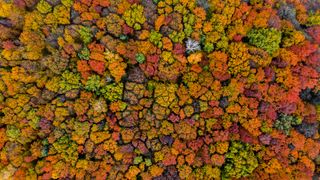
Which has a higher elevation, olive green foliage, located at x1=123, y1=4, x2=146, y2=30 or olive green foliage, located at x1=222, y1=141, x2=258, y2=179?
olive green foliage, located at x1=123, y1=4, x2=146, y2=30

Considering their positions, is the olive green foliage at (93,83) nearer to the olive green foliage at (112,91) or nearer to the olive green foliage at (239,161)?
the olive green foliage at (112,91)

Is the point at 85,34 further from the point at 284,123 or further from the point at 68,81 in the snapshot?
the point at 284,123

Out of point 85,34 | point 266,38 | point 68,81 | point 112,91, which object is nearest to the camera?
point 85,34

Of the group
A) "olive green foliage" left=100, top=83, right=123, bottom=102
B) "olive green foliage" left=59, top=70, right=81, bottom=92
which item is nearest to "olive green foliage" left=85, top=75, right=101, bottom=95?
"olive green foliage" left=100, top=83, right=123, bottom=102

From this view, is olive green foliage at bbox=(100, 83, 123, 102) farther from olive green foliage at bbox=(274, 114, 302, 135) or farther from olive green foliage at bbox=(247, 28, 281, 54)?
olive green foliage at bbox=(274, 114, 302, 135)

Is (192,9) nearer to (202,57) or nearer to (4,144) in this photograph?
(202,57)

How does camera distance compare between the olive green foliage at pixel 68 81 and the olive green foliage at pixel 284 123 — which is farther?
the olive green foliage at pixel 284 123

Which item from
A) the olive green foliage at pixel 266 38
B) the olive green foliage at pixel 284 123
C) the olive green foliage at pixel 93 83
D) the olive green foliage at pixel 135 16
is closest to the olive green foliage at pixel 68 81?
the olive green foliage at pixel 93 83

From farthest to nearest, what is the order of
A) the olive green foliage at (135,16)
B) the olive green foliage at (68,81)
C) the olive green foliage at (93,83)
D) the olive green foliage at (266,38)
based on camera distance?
the olive green foliage at (266,38) < the olive green foliage at (93,83) < the olive green foliage at (68,81) < the olive green foliage at (135,16)

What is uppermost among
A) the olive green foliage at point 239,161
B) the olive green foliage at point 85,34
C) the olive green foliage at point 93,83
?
the olive green foliage at point 85,34

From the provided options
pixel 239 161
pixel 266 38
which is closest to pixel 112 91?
pixel 239 161

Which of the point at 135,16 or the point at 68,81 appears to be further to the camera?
the point at 68,81
